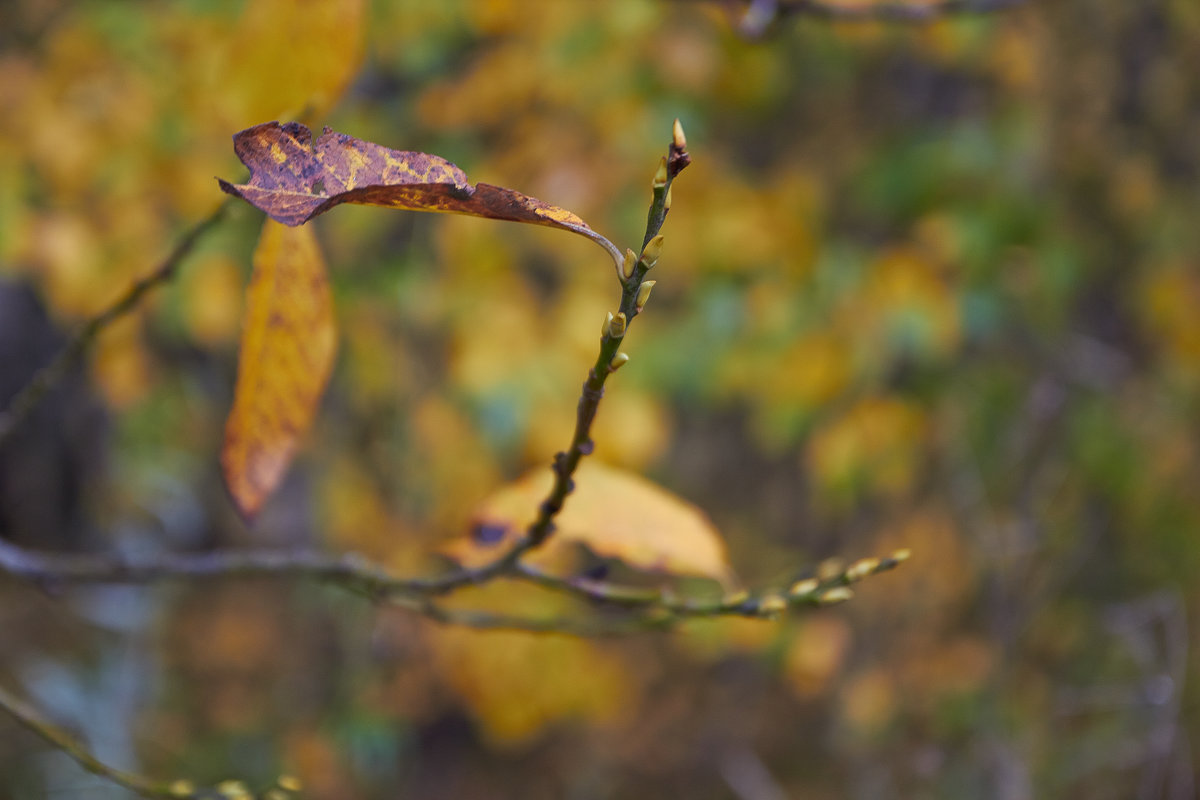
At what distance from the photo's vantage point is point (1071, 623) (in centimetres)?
242

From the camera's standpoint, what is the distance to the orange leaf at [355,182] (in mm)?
236

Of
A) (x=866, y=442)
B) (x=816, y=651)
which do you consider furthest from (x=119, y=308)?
(x=816, y=651)

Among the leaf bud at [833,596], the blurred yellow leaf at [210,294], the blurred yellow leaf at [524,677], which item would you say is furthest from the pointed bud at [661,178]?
the blurred yellow leaf at [524,677]

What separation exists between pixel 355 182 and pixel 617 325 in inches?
3.6

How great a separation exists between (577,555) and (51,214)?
145 centimetres

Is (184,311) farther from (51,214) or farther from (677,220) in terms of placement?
(677,220)

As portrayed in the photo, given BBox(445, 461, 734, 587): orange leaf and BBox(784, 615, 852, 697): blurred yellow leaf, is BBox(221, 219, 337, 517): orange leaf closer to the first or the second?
BBox(445, 461, 734, 587): orange leaf

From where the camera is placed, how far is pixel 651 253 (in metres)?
0.22

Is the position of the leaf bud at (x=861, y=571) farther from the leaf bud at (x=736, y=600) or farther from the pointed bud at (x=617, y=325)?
the pointed bud at (x=617, y=325)

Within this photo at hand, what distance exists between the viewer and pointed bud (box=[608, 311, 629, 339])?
22 centimetres

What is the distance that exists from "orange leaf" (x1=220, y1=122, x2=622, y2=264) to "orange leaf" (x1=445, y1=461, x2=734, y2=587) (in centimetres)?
20

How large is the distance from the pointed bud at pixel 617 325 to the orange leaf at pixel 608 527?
7.6 inches

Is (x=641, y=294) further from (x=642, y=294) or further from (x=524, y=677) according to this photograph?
(x=524, y=677)

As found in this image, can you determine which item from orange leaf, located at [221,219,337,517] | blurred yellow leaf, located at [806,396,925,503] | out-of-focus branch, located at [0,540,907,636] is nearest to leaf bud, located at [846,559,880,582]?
out-of-focus branch, located at [0,540,907,636]
